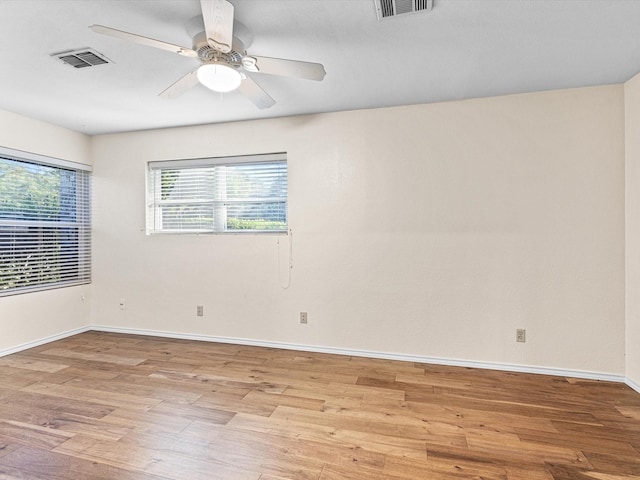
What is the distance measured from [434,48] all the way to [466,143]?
3.50ft

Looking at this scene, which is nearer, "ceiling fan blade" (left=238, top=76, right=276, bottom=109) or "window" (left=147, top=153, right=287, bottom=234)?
"ceiling fan blade" (left=238, top=76, right=276, bottom=109)

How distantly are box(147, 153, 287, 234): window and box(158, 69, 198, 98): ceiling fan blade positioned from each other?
134 cm

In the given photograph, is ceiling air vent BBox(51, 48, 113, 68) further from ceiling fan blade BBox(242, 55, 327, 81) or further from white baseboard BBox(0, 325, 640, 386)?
white baseboard BBox(0, 325, 640, 386)

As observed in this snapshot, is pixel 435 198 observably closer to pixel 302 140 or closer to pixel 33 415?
pixel 302 140

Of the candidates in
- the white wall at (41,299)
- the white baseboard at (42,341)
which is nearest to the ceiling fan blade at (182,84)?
the white wall at (41,299)

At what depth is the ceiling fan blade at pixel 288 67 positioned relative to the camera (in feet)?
5.99

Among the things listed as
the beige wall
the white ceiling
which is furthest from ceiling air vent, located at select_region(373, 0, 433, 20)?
the beige wall

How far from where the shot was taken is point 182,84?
2.12 meters

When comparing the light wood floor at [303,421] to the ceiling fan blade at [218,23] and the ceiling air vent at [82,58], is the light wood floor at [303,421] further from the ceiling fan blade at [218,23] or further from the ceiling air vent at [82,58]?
the ceiling air vent at [82,58]

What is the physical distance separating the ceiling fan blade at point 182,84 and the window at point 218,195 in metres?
1.34

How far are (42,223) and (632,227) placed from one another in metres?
5.41

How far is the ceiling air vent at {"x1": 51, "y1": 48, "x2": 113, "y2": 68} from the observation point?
215cm

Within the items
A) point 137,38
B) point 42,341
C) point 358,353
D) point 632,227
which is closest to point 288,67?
point 137,38

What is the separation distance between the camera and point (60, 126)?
12.1 ft
